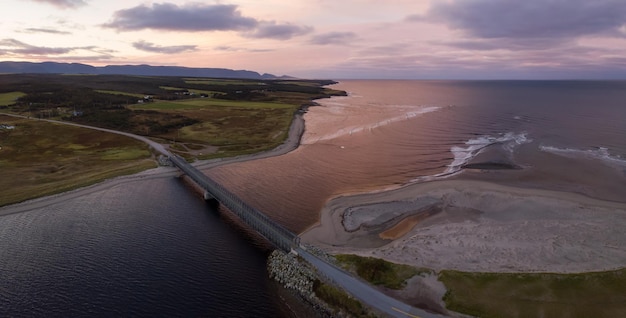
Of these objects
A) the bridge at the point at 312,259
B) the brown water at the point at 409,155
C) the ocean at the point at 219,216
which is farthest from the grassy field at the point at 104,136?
the bridge at the point at 312,259

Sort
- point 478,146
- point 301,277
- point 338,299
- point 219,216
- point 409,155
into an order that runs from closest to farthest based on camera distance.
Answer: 1. point 338,299
2. point 301,277
3. point 219,216
4. point 409,155
5. point 478,146

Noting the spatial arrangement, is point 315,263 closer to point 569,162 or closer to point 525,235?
point 525,235

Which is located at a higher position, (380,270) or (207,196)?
(207,196)

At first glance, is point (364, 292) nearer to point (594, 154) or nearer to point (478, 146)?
point (478, 146)

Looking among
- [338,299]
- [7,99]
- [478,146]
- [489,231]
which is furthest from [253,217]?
[7,99]

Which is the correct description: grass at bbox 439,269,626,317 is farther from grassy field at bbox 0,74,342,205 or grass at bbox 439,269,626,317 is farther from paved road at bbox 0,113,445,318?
grassy field at bbox 0,74,342,205

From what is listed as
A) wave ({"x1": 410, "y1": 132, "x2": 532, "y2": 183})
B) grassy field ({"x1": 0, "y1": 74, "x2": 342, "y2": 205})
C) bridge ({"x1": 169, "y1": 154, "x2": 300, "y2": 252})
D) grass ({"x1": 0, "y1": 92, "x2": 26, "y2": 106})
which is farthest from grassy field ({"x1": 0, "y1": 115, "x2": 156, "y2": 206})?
grass ({"x1": 0, "y1": 92, "x2": 26, "y2": 106})

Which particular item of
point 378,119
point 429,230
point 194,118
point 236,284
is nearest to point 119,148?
point 194,118
